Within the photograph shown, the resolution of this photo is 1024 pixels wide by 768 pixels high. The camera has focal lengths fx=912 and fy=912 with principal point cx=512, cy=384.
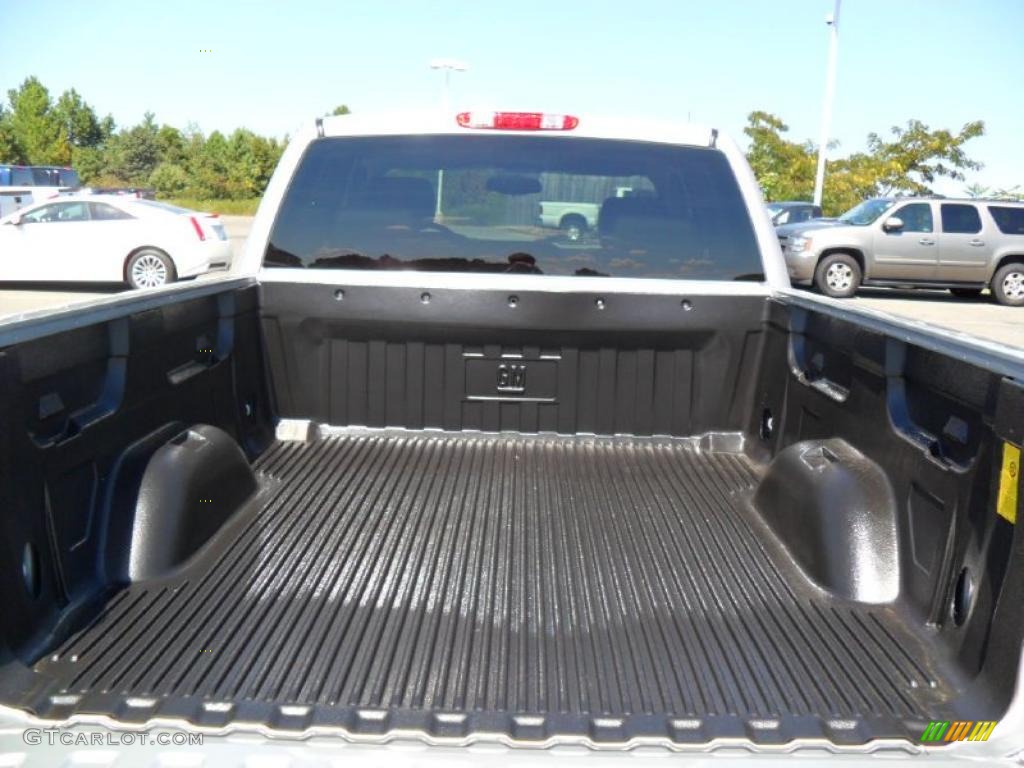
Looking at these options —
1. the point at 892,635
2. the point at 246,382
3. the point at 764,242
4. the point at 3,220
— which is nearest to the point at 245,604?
the point at 246,382

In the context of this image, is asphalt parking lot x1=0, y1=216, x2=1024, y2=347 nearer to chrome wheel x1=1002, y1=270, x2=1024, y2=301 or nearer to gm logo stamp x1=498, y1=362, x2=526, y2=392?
chrome wheel x1=1002, y1=270, x2=1024, y2=301

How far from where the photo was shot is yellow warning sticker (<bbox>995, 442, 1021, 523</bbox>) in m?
1.77

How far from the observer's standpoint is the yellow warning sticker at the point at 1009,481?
1.77 meters

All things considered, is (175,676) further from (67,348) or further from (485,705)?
(67,348)

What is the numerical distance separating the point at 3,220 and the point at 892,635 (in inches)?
654

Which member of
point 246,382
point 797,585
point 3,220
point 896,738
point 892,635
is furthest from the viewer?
point 3,220

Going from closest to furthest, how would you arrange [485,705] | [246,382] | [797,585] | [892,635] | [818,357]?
[485,705], [892,635], [797,585], [818,357], [246,382]

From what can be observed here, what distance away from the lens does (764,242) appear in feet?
11.8

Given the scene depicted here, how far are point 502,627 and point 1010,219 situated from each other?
18.5 metres

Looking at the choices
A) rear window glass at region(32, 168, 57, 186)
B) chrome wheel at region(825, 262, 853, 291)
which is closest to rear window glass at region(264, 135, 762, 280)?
chrome wheel at region(825, 262, 853, 291)

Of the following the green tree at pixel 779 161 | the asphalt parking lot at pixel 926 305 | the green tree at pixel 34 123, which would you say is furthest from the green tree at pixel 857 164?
the green tree at pixel 34 123

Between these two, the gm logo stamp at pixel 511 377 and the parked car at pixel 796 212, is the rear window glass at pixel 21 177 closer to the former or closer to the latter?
the parked car at pixel 796 212

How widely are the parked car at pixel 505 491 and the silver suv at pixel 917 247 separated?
14819 mm

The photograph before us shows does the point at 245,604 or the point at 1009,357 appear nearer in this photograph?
the point at 1009,357
